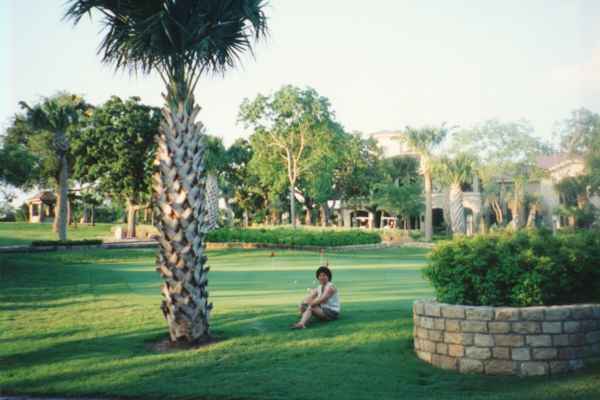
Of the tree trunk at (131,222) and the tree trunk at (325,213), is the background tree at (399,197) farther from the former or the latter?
the tree trunk at (131,222)

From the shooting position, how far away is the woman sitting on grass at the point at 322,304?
32.9ft

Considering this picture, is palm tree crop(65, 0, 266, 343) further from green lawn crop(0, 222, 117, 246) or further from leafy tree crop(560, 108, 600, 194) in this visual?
green lawn crop(0, 222, 117, 246)

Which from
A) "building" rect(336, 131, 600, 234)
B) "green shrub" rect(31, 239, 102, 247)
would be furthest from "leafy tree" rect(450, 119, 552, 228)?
"green shrub" rect(31, 239, 102, 247)

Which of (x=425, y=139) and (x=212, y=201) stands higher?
(x=425, y=139)

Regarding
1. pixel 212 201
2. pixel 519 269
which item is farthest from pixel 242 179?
pixel 519 269

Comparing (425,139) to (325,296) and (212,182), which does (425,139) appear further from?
Result: (325,296)

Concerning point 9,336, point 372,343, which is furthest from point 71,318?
point 372,343

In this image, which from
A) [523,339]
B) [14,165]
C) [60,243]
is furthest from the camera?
[60,243]

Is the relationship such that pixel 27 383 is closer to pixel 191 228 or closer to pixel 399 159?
pixel 191 228

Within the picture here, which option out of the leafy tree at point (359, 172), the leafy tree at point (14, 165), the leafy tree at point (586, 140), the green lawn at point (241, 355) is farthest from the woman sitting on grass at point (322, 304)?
the leafy tree at point (359, 172)

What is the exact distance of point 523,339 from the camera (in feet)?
24.7

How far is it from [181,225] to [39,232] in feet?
152

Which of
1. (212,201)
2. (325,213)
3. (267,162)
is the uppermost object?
(267,162)

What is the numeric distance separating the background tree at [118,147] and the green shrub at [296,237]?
32.6ft
